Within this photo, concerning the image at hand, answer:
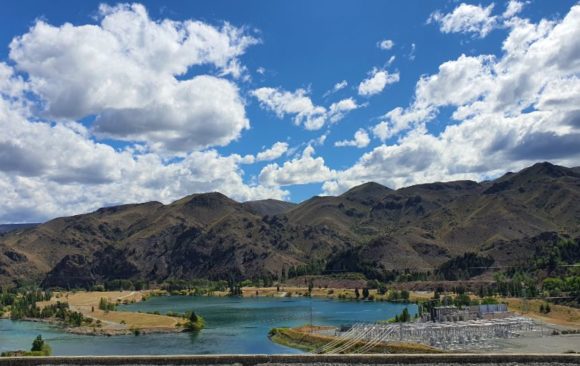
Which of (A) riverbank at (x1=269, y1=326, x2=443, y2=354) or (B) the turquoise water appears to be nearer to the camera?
(A) riverbank at (x1=269, y1=326, x2=443, y2=354)

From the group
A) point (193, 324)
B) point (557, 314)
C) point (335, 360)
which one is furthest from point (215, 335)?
point (335, 360)

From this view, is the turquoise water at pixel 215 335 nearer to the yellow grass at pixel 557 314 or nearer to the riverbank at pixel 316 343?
the riverbank at pixel 316 343

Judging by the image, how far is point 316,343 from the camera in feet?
319

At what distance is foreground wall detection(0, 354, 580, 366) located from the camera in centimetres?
3041

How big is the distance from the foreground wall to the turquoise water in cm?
6395

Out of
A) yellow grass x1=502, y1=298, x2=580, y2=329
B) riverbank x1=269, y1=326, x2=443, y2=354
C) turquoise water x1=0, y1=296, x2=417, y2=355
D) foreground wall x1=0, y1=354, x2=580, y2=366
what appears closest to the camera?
foreground wall x1=0, y1=354, x2=580, y2=366

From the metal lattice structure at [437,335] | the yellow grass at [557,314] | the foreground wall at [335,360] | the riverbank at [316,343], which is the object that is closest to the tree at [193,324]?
the riverbank at [316,343]

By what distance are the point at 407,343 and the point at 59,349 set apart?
63.7 m

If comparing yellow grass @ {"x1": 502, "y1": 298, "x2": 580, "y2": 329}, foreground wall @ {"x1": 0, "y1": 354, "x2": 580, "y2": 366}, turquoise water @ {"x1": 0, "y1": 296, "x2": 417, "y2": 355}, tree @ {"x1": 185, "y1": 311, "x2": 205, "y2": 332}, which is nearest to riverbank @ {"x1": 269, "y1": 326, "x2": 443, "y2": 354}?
turquoise water @ {"x1": 0, "y1": 296, "x2": 417, "y2": 355}

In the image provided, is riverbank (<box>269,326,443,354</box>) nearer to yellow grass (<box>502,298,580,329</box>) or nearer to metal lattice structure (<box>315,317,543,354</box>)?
metal lattice structure (<box>315,317,543,354</box>)

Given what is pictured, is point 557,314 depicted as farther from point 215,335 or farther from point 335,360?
point 335,360

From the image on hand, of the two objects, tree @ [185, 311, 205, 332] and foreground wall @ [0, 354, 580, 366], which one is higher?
foreground wall @ [0, 354, 580, 366]

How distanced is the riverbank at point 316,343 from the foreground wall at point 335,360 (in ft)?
142

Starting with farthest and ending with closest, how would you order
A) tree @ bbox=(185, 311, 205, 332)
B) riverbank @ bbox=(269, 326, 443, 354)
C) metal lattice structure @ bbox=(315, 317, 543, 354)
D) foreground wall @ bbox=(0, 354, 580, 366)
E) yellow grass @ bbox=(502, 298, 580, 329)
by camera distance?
tree @ bbox=(185, 311, 205, 332) → yellow grass @ bbox=(502, 298, 580, 329) → metal lattice structure @ bbox=(315, 317, 543, 354) → riverbank @ bbox=(269, 326, 443, 354) → foreground wall @ bbox=(0, 354, 580, 366)
